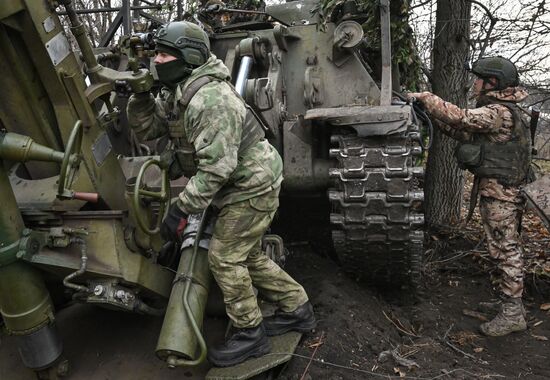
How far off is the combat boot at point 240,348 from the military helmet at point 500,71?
2.64 metres

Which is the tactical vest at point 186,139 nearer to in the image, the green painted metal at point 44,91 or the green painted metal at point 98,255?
the green painted metal at point 44,91

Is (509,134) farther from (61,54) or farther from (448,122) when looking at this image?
(61,54)

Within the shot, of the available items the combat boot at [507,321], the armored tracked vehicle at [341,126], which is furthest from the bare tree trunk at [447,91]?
the combat boot at [507,321]

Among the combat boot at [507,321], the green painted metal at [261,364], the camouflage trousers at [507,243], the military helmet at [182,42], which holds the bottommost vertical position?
the combat boot at [507,321]

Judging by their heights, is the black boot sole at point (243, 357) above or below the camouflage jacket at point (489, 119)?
below

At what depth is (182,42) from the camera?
308 centimetres

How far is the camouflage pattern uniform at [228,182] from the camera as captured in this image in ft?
9.64

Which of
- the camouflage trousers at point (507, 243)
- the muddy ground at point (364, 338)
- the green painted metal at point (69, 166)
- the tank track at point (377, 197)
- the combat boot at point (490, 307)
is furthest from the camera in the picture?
the combat boot at point (490, 307)

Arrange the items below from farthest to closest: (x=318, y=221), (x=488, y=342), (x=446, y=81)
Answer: (x=446, y=81)
(x=318, y=221)
(x=488, y=342)

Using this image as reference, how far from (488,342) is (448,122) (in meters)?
1.67

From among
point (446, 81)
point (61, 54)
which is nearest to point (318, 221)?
point (446, 81)

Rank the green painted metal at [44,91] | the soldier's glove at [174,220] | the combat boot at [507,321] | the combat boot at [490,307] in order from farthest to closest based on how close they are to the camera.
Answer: the combat boot at [490,307] < the combat boot at [507,321] < the soldier's glove at [174,220] < the green painted metal at [44,91]

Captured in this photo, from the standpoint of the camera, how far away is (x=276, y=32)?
4.48 m

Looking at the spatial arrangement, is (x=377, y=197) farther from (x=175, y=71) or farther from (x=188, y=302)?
(x=175, y=71)
